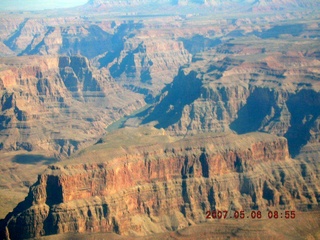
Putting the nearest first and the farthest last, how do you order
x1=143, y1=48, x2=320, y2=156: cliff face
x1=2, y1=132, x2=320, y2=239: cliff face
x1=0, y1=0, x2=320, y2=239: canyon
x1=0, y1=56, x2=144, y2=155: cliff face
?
x1=2, y1=132, x2=320, y2=239: cliff face < x1=0, y1=0, x2=320, y2=239: canyon < x1=143, y1=48, x2=320, y2=156: cliff face < x1=0, y1=56, x2=144, y2=155: cliff face

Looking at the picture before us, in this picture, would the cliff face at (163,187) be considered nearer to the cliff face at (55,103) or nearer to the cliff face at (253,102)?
the cliff face at (253,102)

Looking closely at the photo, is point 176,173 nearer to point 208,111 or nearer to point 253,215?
point 253,215

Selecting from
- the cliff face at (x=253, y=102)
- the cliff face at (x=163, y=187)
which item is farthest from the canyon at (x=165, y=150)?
the cliff face at (x=253, y=102)

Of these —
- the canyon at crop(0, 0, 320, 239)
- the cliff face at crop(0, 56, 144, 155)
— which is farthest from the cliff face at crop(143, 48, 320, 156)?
the cliff face at crop(0, 56, 144, 155)

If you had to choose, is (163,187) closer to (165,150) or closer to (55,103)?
(165,150)

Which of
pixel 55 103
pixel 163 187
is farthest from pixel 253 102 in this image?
pixel 163 187

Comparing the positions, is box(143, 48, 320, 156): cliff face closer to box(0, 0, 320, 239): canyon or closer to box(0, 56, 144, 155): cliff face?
box(0, 0, 320, 239): canyon
